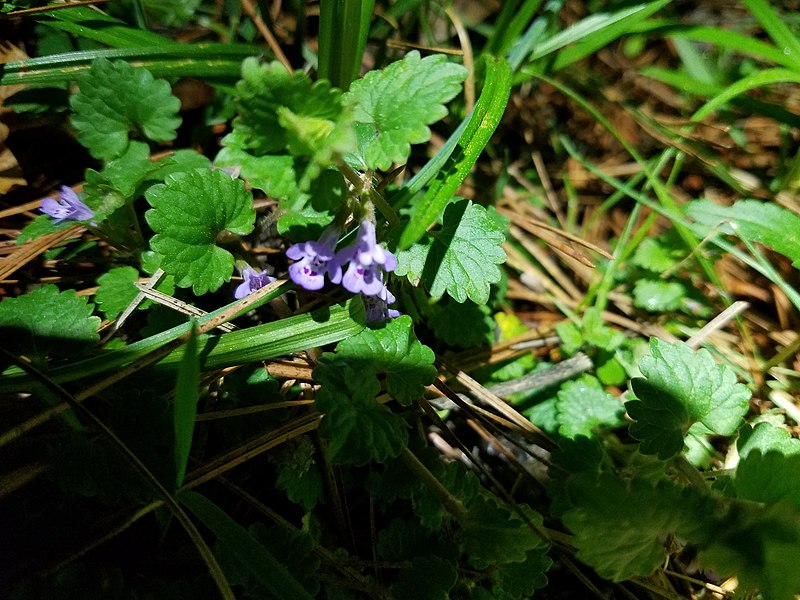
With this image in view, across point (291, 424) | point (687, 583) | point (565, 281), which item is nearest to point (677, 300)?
point (565, 281)

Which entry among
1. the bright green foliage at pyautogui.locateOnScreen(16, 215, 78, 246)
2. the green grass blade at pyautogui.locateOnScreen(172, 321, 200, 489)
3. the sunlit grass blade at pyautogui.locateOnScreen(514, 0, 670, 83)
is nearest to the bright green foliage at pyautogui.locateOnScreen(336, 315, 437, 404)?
the green grass blade at pyautogui.locateOnScreen(172, 321, 200, 489)

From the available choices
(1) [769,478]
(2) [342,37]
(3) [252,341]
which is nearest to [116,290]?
(3) [252,341]

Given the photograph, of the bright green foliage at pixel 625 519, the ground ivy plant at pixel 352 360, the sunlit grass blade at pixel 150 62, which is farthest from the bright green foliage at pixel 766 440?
the sunlit grass blade at pixel 150 62

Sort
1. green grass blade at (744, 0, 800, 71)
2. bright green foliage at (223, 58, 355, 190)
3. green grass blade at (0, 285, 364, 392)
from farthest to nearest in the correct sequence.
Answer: green grass blade at (744, 0, 800, 71) → green grass blade at (0, 285, 364, 392) → bright green foliage at (223, 58, 355, 190)

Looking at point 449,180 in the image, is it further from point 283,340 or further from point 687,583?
point 687,583

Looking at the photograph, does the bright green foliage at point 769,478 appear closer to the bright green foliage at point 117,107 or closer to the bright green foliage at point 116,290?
the bright green foliage at point 116,290

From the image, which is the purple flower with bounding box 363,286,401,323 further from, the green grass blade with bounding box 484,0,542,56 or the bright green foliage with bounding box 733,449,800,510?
the green grass blade with bounding box 484,0,542,56
